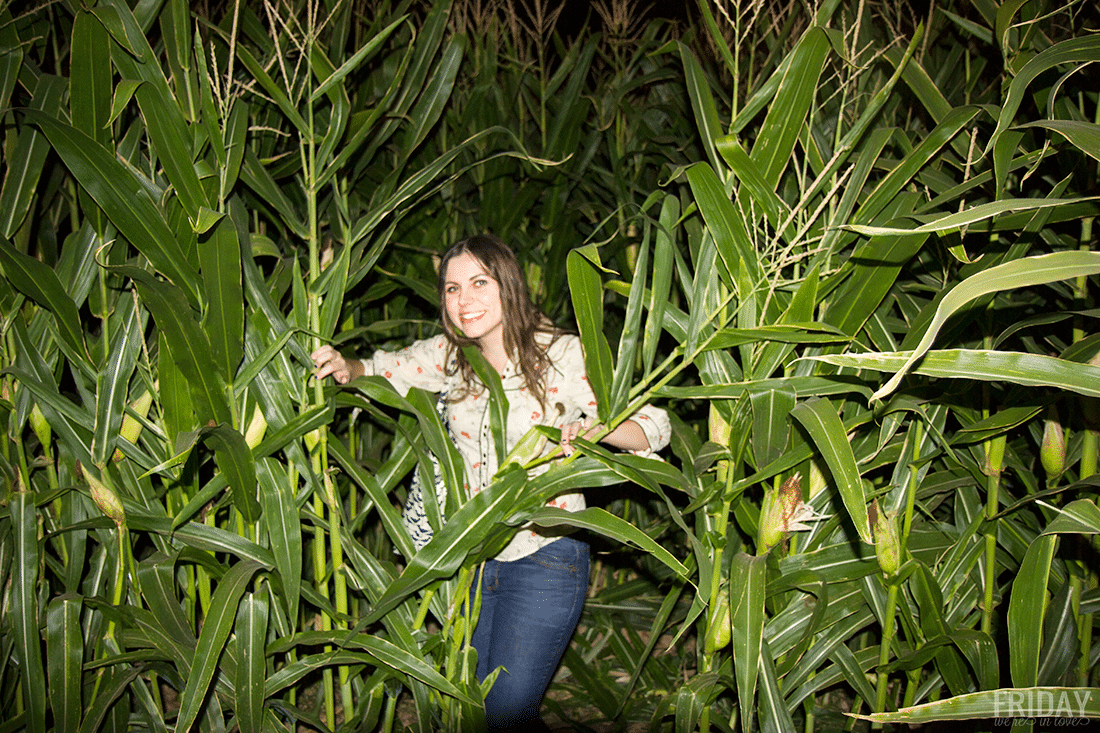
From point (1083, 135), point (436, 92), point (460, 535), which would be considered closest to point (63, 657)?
point (460, 535)

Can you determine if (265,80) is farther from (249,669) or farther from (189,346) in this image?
(249,669)

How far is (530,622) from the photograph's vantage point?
119 centimetres

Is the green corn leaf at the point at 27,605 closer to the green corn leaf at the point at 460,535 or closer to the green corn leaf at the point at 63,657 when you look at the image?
the green corn leaf at the point at 63,657

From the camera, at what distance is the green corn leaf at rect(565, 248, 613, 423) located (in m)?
0.93

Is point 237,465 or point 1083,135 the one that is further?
point 237,465

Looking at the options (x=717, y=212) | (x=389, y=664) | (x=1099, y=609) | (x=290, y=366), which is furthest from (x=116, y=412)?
(x=1099, y=609)

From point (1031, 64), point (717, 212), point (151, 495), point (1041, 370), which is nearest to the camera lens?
point (1041, 370)

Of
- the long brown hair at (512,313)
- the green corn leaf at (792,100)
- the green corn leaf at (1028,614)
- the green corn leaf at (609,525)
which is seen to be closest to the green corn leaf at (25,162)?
the long brown hair at (512,313)

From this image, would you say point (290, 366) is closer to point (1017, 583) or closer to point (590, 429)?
point (590, 429)

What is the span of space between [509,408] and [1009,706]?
784 millimetres

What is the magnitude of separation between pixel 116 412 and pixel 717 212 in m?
0.88

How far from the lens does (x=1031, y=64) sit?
827 mm

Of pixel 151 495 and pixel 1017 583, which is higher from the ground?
pixel 151 495

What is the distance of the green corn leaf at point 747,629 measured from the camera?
37.8 inches
